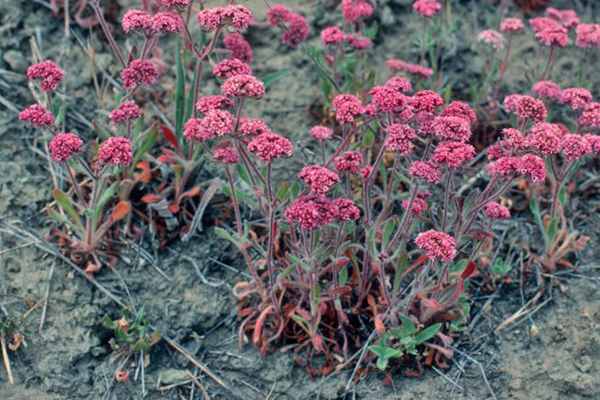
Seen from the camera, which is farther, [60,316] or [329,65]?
[329,65]

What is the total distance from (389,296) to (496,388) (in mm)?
812

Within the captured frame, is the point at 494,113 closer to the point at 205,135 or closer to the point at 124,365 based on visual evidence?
the point at 205,135

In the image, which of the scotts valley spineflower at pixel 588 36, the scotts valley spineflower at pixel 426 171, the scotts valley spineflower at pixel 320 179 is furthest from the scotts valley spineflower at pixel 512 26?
the scotts valley spineflower at pixel 320 179

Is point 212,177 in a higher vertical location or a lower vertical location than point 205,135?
lower

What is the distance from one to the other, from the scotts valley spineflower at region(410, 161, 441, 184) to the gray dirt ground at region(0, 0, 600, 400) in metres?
1.26

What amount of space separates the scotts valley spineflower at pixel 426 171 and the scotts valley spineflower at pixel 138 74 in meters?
1.70

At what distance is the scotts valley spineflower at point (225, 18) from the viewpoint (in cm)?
350

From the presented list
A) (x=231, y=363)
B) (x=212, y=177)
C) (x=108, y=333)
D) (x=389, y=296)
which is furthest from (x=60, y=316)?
(x=389, y=296)

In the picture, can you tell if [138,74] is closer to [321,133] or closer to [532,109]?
[321,133]

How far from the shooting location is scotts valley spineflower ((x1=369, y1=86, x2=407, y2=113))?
3.39 m

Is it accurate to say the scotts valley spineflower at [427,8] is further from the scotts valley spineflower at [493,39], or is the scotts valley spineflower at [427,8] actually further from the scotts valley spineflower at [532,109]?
the scotts valley spineflower at [532,109]

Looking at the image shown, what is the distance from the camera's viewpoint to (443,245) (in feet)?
10.8

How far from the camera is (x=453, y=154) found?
3242 millimetres

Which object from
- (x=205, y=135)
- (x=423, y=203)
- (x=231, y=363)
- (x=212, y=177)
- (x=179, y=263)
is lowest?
(x=231, y=363)
